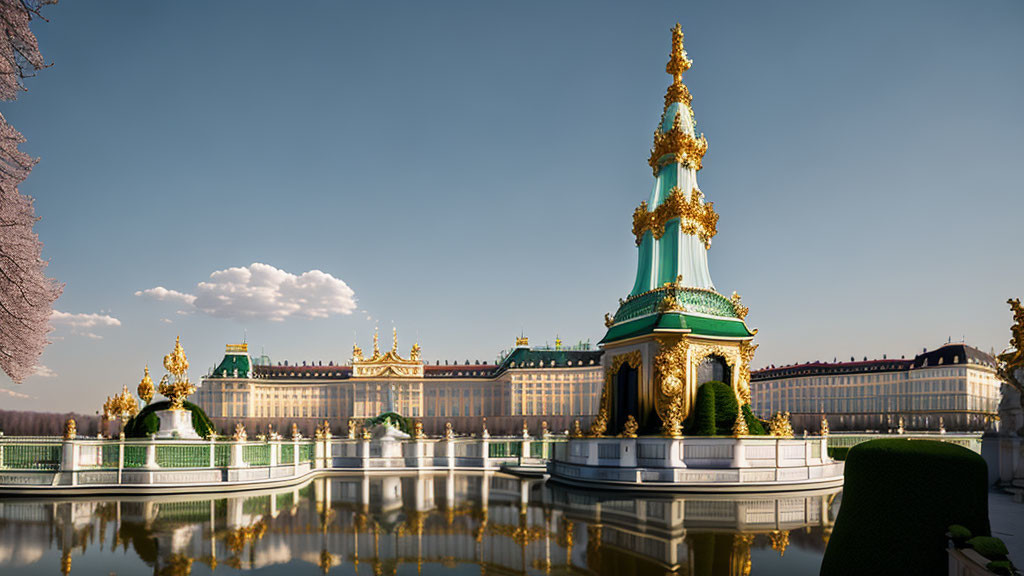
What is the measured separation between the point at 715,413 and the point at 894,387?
127724mm

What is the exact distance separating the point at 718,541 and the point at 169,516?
15491 mm

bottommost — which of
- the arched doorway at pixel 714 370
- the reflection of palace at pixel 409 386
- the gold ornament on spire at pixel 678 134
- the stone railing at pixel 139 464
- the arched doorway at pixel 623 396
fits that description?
the reflection of palace at pixel 409 386

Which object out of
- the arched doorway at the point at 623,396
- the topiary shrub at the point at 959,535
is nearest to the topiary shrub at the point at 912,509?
the topiary shrub at the point at 959,535

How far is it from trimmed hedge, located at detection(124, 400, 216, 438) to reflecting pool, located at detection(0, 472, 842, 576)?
661cm

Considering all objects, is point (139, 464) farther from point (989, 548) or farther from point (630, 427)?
point (989, 548)

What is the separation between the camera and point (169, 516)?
67.8 feet

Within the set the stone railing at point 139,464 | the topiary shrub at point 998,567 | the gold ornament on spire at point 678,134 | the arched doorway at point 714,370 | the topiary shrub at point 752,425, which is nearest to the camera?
the topiary shrub at point 998,567

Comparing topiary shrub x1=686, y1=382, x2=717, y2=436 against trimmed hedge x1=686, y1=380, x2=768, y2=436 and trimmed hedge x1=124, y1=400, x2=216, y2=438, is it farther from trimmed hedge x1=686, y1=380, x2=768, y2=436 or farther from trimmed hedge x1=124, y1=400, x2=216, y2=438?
trimmed hedge x1=124, y1=400, x2=216, y2=438

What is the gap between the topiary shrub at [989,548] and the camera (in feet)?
26.3

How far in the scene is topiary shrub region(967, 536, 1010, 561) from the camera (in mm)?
8031

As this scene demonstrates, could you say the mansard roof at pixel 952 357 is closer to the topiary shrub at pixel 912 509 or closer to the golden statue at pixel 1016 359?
the golden statue at pixel 1016 359

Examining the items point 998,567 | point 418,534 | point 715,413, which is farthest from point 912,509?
point 715,413

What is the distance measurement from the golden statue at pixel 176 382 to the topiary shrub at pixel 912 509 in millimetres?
32007

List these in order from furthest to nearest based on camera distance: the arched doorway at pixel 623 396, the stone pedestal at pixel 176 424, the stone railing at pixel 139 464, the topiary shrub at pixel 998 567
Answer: the arched doorway at pixel 623 396 < the stone pedestal at pixel 176 424 < the stone railing at pixel 139 464 < the topiary shrub at pixel 998 567
